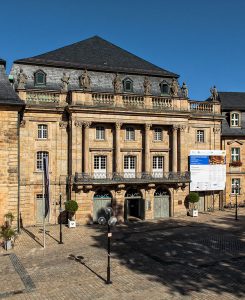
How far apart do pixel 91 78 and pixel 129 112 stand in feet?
17.3

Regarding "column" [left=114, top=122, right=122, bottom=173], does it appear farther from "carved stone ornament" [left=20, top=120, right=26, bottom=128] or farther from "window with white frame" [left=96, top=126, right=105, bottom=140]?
"carved stone ornament" [left=20, top=120, right=26, bottom=128]

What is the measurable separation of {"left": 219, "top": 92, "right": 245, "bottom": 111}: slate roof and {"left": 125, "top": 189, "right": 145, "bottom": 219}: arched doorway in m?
15.9

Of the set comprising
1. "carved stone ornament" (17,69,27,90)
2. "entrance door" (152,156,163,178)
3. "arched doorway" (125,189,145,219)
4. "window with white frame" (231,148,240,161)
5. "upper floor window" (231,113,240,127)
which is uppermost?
"carved stone ornament" (17,69,27,90)

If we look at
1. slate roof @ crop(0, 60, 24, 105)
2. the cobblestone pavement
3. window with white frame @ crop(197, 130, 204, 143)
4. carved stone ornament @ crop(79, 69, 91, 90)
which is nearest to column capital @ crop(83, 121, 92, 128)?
carved stone ornament @ crop(79, 69, 91, 90)

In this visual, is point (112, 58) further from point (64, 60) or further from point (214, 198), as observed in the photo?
point (214, 198)

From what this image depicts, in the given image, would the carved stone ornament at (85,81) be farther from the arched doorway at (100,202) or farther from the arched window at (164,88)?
the arched doorway at (100,202)

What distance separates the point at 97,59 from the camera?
123 feet

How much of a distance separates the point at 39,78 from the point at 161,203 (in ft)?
56.6

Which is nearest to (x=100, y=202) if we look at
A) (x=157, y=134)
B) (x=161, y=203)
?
(x=161, y=203)

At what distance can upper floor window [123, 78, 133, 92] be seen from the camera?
36.3 m

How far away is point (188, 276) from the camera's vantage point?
1884 centimetres

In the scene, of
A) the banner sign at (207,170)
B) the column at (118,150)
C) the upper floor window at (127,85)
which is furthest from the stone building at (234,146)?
the column at (118,150)

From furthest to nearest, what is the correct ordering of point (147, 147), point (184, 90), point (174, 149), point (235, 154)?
point (235, 154) < point (184, 90) < point (174, 149) < point (147, 147)

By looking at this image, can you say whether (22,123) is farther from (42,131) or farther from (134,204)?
(134,204)
